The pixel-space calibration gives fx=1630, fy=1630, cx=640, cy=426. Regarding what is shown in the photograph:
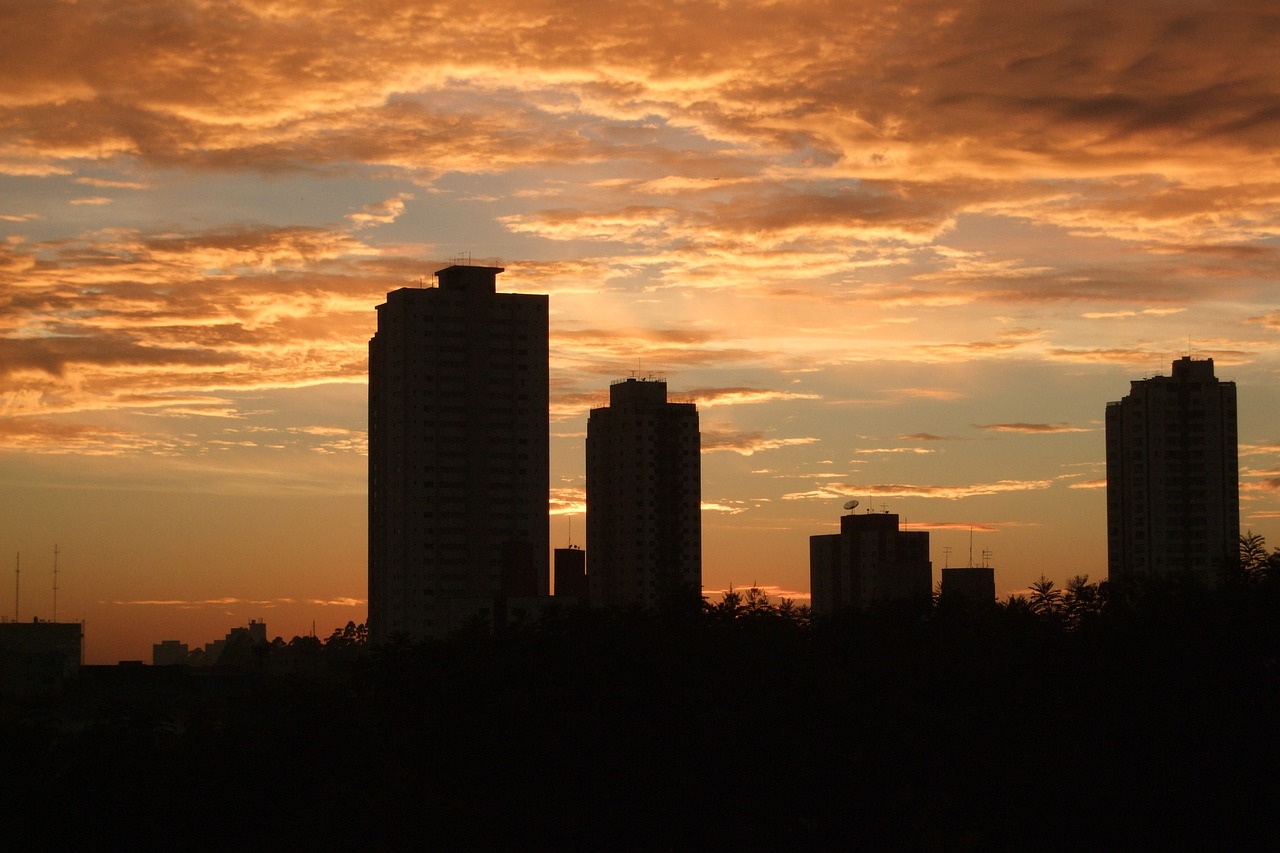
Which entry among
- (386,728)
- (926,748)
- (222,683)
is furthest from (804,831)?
(222,683)

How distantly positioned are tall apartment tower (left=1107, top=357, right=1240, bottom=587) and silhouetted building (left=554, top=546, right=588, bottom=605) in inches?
Result: 2183

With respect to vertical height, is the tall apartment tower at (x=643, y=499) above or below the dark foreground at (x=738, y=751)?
above

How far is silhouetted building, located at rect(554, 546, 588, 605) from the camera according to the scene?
174 m

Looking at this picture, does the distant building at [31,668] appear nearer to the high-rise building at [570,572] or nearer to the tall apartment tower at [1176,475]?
the high-rise building at [570,572]

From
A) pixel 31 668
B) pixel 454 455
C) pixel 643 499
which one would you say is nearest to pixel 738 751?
pixel 31 668

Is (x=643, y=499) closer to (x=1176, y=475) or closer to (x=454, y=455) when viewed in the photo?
(x=454, y=455)

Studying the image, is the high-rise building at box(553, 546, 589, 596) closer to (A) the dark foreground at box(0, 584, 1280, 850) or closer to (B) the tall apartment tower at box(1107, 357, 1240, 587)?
(B) the tall apartment tower at box(1107, 357, 1240, 587)

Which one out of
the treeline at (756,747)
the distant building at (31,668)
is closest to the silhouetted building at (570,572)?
the distant building at (31,668)

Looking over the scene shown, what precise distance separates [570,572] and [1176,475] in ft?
211

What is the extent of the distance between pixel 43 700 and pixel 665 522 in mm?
154065

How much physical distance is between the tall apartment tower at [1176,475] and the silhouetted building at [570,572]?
55.5 m

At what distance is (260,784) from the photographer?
36.0m

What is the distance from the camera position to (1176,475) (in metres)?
165

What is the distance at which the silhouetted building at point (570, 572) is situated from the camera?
174 metres
